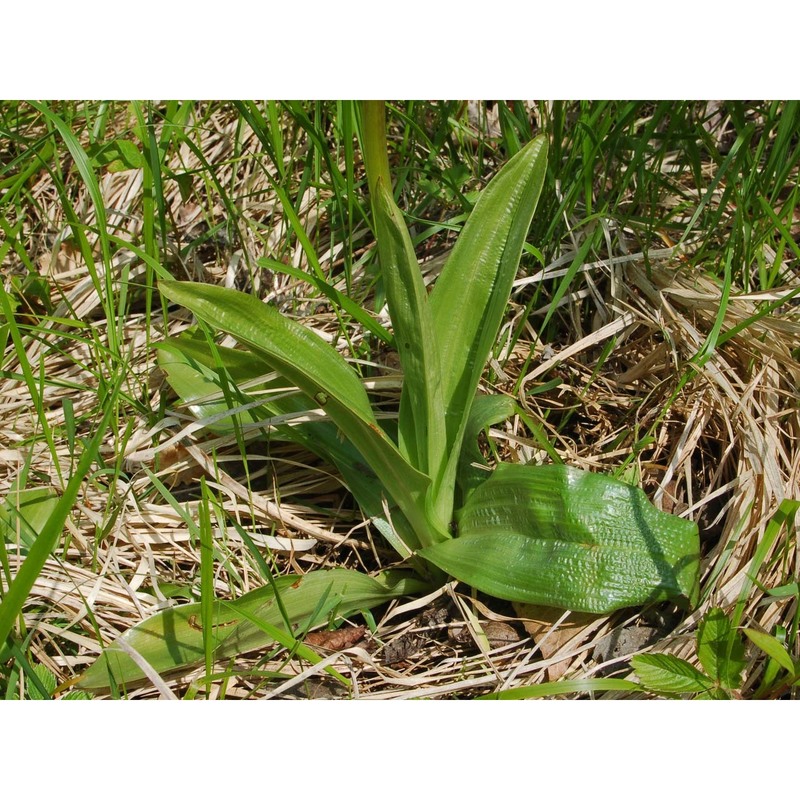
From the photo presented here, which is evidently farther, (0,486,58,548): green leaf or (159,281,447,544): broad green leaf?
(0,486,58,548): green leaf

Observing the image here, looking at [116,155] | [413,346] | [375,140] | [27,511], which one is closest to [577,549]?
[413,346]

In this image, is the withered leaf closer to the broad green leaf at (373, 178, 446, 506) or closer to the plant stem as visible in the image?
the broad green leaf at (373, 178, 446, 506)

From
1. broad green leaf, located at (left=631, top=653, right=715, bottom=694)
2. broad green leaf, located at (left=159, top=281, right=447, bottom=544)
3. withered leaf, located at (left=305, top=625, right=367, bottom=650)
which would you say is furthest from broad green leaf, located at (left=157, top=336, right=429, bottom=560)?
broad green leaf, located at (left=631, top=653, right=715, bottom=694)

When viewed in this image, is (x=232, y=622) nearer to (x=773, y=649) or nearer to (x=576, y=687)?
(x=576, y=687)

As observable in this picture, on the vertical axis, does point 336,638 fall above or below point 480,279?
below

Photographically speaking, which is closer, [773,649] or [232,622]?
[773,649]
